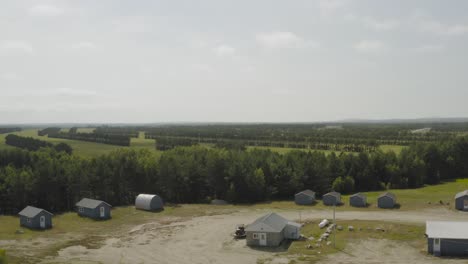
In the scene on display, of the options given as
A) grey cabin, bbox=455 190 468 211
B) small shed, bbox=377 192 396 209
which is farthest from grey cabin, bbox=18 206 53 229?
grey cabin, bbox=455 190 468 211

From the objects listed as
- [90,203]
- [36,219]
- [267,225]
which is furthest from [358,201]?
[36,219]

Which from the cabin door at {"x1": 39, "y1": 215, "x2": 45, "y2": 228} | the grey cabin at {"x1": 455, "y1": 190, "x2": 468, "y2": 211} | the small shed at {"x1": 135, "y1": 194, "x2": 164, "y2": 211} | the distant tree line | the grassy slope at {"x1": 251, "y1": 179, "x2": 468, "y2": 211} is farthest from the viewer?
the distant tree line

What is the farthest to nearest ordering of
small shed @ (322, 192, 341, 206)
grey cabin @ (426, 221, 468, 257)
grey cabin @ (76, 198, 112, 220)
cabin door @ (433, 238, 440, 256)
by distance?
small shed @ (322, 192, 341, 206) → grey cabin @ (76, 198, 112, 220) → cabin door @ (433, 238, 440, 256) → grey cabin @ (426, 221, 468, 257)

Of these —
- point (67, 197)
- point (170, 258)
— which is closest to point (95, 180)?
point (67, 197)

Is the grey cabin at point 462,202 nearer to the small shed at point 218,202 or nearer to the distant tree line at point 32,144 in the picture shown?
the small shed at point 218,202

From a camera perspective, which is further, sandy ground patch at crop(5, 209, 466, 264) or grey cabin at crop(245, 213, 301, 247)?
grey cabin at crop(245, 213, 301, 247)

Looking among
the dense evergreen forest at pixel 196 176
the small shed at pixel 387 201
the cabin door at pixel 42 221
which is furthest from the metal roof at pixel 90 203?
the small shed at pixel 387 201

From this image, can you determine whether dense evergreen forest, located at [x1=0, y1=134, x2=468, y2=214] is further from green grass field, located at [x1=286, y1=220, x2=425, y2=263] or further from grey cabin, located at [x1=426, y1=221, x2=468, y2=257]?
grey cabin, located at [x1=426, y1=221, x2=468, y2=257]
